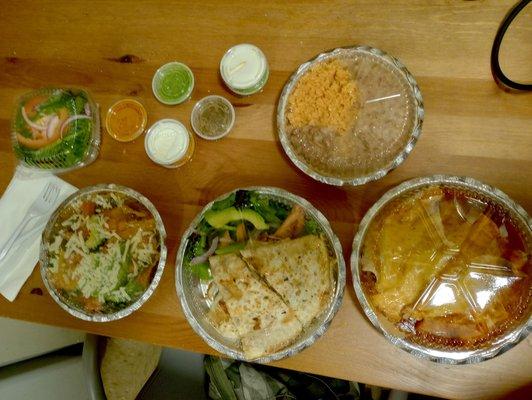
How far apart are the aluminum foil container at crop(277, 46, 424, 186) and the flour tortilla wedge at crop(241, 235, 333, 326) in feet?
0.79

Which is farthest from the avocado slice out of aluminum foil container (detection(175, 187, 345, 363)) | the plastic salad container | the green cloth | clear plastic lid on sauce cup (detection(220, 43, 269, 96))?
the green cloth

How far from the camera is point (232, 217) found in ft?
5.29

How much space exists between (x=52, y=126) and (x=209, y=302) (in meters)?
0.93

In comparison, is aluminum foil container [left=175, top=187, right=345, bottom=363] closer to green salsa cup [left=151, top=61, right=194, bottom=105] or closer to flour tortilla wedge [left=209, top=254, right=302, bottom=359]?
flour tortilla wedge [left=209, top=254, right=302, bottom=359]

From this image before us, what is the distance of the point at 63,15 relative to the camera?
80.6 inches

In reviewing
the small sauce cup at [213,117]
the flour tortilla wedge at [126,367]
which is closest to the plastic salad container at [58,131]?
the small sauce cup at [213,117]

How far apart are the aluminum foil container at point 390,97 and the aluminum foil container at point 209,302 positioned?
5.4 inches

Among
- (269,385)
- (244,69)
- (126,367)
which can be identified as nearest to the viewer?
(244,69)

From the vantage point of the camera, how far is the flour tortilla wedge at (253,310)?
1548 millimetres

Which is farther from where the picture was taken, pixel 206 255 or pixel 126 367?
pixel 126 367

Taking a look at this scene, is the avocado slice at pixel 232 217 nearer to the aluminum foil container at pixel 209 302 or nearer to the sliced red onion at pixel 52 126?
the aluminum foil container at pixel 209 302

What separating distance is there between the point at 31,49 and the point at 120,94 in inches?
20.2

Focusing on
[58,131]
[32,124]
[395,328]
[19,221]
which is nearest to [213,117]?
[58,131]

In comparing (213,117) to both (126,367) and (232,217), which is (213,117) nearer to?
(232,217)
